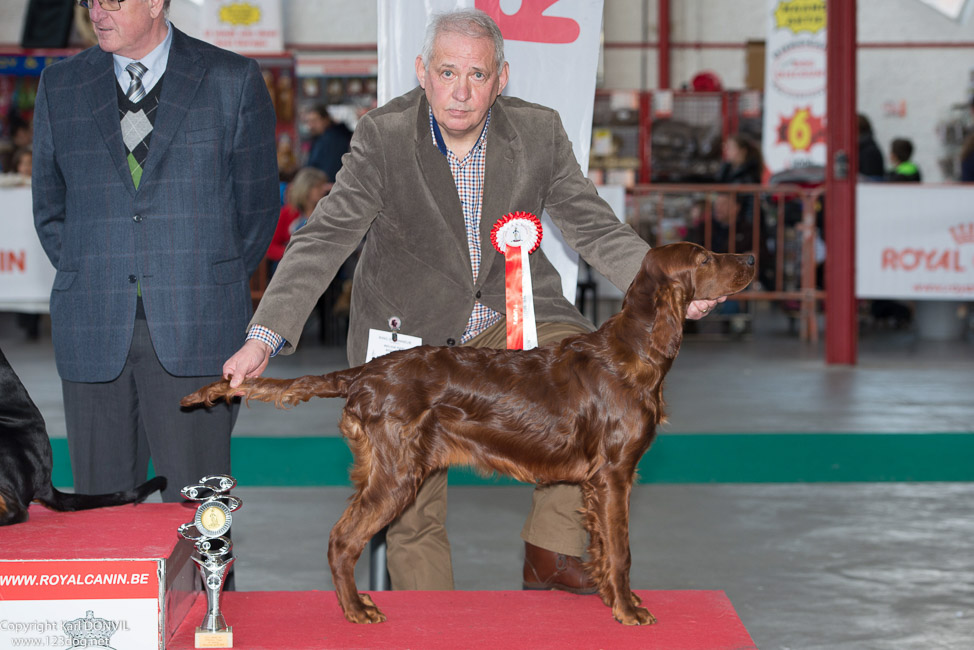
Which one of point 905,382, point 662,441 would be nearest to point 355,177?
point 662,441

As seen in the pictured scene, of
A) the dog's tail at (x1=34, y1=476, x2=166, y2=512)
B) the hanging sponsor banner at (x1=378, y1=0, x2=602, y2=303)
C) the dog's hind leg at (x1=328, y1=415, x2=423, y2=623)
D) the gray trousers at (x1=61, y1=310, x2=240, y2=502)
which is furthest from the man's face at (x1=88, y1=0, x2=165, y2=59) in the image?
the dog's hind leg at (x1=328, y1=415, x2=423, y2=623)

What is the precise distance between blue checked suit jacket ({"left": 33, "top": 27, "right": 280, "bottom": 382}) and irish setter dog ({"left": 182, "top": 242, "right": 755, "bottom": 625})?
0.63 m

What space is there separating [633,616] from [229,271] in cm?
133

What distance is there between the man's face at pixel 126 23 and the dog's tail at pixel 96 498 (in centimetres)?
103

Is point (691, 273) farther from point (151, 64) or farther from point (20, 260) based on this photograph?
point (20, 260)

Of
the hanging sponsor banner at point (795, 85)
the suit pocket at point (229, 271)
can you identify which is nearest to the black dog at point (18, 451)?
the suit pocket at point (229, 271)

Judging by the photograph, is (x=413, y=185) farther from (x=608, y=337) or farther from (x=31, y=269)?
(x=31, y=269)

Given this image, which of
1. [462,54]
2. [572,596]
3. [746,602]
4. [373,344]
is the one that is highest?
[462,54]

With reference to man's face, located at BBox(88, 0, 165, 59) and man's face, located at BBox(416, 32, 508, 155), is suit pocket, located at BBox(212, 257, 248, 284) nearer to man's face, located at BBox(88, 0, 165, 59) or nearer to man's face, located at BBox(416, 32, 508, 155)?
man's face, located at BBox(88, 0, 165, 59)

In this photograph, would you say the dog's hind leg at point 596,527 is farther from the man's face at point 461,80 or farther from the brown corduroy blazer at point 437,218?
the man's face at point 461,80

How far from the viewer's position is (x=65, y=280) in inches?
107

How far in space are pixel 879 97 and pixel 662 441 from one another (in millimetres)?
12364

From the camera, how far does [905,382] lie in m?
6.97

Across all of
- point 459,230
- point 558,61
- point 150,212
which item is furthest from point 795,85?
point 150,212
